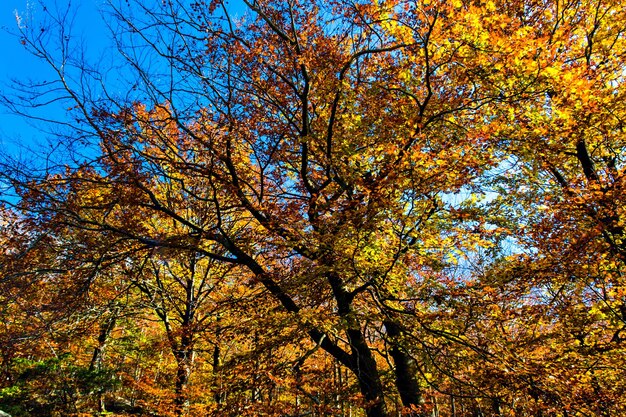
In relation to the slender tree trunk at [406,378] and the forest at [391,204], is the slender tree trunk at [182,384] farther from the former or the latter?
the slender tree trunk at [406,378]

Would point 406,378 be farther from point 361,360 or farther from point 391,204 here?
point 391,204

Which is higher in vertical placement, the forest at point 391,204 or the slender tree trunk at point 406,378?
the forest at point 391,204

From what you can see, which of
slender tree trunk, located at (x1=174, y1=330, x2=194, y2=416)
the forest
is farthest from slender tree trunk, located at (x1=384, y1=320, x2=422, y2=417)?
slender tree trunk, located at (x1=174, y1=330, x2=194, y2=416)

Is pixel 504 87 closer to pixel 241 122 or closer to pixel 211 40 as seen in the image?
pixel 241 122

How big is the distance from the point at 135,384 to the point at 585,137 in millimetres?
13048

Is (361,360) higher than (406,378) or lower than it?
higher

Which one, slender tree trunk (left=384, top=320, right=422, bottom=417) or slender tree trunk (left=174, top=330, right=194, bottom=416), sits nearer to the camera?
slender tree trunk (left=384, top=320, right=422, bottom=417)

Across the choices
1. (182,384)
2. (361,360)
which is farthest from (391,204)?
(182,384)

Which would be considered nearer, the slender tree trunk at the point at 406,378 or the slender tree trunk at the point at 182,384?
the slender tree trunk at the point at 406,378

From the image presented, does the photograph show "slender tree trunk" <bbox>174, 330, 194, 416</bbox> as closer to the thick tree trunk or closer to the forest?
the forest

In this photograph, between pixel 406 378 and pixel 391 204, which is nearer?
pixel 391 204

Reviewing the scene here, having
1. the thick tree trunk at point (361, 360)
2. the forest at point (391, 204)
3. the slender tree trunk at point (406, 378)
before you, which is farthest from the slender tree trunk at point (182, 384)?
the slender tree trunk at point (406, 378)

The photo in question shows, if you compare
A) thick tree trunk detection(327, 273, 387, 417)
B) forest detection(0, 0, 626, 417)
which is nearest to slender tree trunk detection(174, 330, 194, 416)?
forest detection(0, 0, 626, 417)

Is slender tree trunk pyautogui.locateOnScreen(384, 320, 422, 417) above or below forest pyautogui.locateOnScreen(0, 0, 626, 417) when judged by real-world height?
below
